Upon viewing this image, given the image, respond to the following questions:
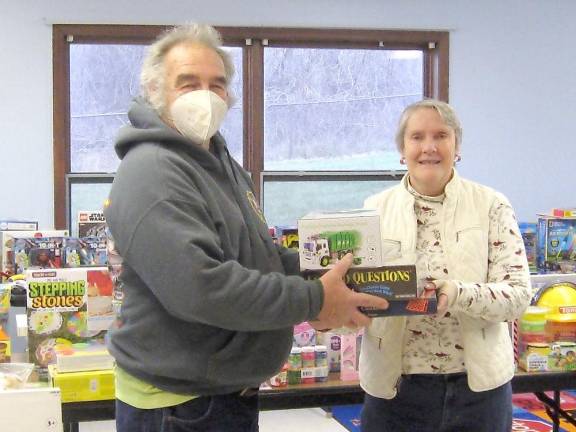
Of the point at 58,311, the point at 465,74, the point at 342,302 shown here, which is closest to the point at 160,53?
the point at 342,302

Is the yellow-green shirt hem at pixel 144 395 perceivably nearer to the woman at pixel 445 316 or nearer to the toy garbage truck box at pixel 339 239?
the toy garbage truck box at pixel 339 239

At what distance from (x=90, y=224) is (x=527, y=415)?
2.74 m

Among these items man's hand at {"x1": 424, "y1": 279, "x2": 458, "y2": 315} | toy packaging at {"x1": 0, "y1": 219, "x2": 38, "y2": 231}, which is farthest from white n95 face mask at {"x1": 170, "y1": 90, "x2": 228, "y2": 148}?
toy packaging at {"x1": 0, "y1": 219, "x2": 38, "y2": 231}

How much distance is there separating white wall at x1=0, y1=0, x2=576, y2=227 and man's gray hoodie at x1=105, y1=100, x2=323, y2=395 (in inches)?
158

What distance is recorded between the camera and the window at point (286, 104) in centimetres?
539

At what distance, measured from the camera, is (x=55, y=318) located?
2.40 meters

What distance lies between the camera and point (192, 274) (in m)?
1.29

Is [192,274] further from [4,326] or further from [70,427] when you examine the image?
[4,326]

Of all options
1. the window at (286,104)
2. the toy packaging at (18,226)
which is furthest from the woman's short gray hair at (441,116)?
the window at (286,104)

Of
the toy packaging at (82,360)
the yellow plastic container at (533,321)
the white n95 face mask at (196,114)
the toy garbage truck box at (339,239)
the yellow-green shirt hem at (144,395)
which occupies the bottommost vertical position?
the toy packaging at (82,360)

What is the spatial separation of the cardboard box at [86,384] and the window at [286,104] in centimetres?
324

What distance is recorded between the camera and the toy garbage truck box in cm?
165

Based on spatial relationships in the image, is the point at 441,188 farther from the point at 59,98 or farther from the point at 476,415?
the point at 59,98

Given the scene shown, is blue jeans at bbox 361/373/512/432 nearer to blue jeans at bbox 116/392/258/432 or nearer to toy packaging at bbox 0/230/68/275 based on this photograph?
blue jeans at bbox 116/392/258/432
